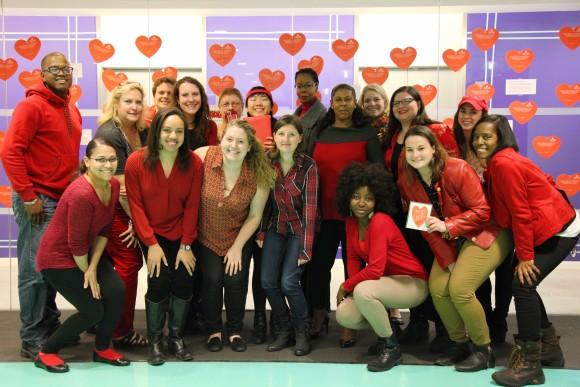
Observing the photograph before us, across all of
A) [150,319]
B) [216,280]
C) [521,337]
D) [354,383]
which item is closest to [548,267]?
[521,337]

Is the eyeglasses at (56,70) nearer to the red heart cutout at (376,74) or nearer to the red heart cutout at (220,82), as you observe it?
the red heart cutout at (220,82)

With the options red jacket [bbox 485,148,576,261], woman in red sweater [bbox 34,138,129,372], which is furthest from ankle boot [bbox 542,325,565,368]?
woman in red sweater [bbox 34,138,129,372]

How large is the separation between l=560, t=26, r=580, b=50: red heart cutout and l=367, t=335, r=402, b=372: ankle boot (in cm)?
300

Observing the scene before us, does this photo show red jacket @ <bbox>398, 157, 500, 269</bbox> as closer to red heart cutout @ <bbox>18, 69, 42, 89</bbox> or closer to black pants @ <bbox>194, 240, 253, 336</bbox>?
black pants @ <bbox>194, 240, 253, 336</bbox>

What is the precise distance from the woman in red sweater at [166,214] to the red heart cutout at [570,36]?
3254 mm

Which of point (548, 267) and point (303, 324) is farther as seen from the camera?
point (303, 324)

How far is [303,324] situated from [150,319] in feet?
2.99

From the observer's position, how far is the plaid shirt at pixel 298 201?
3.49m

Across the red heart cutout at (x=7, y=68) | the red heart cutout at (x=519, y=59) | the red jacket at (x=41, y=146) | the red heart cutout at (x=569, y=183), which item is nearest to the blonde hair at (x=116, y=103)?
the red jacket at (x=41, y=146)

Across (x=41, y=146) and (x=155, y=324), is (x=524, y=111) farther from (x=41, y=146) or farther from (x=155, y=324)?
(x=41, y=146)

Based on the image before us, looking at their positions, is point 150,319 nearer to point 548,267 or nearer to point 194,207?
point 194,207

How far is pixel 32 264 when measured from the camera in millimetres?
3414

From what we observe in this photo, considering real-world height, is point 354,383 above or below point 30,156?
below

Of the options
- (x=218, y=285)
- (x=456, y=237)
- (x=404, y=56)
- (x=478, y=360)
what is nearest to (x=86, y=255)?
(x=218, y=285)
